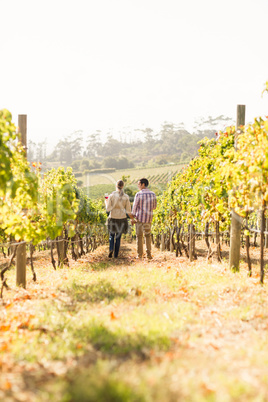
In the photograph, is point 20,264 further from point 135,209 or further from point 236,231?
point 236,231

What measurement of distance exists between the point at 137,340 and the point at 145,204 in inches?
218

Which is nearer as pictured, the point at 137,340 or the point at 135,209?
the point at 137,340

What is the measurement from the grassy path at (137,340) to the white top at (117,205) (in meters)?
3.30

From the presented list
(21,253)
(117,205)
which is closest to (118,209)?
(117,205)

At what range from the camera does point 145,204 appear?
341 inches

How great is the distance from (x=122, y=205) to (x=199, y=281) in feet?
12.3

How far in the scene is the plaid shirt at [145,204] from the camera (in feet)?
28.4

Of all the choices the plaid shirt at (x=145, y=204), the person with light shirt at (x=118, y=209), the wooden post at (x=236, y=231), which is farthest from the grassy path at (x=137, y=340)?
the person with light shirt at (x=118, y=209)

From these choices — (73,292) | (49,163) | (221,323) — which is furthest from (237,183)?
(49,163)

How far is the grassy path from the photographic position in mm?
2375

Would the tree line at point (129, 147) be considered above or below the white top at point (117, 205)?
above

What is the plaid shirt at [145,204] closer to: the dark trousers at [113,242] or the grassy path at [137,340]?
the dark trousers at [113,242]

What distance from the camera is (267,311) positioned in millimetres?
4195

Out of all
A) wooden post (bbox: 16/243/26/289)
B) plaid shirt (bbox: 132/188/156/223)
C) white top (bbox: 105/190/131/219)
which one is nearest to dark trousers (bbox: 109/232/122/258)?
white top (bbox: 105/190/131/219)
